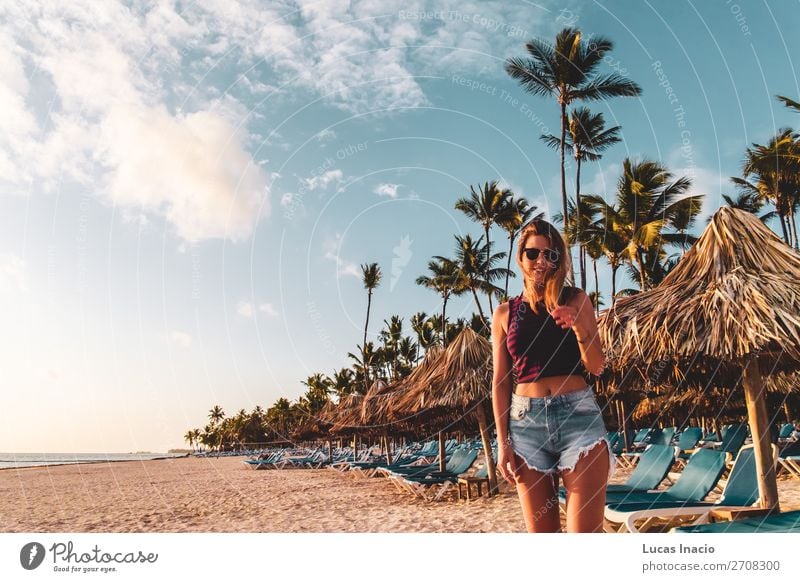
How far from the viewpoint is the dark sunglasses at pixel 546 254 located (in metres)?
2.36

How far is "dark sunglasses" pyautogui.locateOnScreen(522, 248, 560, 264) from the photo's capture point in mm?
2359

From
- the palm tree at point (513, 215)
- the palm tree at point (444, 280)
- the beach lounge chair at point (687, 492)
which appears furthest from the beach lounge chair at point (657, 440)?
the palm tree at point (444, 280)

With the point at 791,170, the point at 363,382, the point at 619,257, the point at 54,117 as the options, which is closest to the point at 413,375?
the point at 54,117

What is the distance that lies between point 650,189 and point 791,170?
17.1 ft

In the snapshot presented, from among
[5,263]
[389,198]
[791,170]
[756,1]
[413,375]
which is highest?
[791,170]

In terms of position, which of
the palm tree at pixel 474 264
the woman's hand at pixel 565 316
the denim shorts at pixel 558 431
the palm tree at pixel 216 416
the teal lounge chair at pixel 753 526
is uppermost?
the palm tree at pixel 474 264

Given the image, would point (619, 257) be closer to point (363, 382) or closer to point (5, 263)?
point (5, 263)

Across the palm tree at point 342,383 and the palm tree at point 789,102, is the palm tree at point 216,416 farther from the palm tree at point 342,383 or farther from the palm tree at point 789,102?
the palm tree at point 789,102

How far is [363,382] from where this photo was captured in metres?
59.6

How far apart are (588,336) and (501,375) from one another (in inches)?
15.3

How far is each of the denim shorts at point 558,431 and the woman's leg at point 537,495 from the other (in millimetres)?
33

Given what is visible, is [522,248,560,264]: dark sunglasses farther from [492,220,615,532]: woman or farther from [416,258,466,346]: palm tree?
[416,258,466,346]: palm tree

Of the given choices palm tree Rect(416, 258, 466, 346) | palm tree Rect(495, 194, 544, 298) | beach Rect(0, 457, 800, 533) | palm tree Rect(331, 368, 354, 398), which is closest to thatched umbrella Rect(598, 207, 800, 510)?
beach Rect(0, 457, 800, 533)
